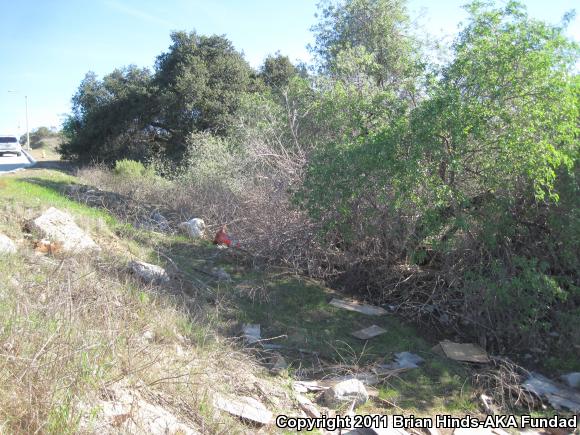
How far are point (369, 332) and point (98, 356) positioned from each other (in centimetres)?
→ 384

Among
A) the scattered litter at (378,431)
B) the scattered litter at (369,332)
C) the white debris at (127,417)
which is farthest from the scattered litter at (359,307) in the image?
the white debris at (127,417)

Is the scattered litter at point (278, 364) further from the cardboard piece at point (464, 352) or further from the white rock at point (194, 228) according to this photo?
the white rock at point (194, 228)

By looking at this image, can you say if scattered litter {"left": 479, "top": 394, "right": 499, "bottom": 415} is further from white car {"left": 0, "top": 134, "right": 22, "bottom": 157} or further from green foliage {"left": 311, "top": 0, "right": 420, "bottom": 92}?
white car {"left": 0, "top": 134, "right": 22, "bottom": 157}

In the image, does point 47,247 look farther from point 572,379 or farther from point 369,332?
point 572,379

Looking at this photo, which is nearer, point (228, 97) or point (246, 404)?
point (246, 404)

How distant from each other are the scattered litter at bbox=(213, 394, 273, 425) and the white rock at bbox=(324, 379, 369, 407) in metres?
0.75

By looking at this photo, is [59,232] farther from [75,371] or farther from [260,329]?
[75,371]

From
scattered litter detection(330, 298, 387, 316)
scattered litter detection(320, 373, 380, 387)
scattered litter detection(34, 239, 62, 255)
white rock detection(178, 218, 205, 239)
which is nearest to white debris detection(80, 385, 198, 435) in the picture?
scattered litter detection(320, 373, 380, 387)

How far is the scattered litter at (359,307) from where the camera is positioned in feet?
22.5

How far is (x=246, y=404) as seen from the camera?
155 inches

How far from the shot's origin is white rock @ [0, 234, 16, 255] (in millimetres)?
5768

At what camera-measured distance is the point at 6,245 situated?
5.95 metres

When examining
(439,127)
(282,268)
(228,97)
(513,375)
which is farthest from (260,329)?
(228,97)

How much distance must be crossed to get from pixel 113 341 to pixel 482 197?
4.93 metres
